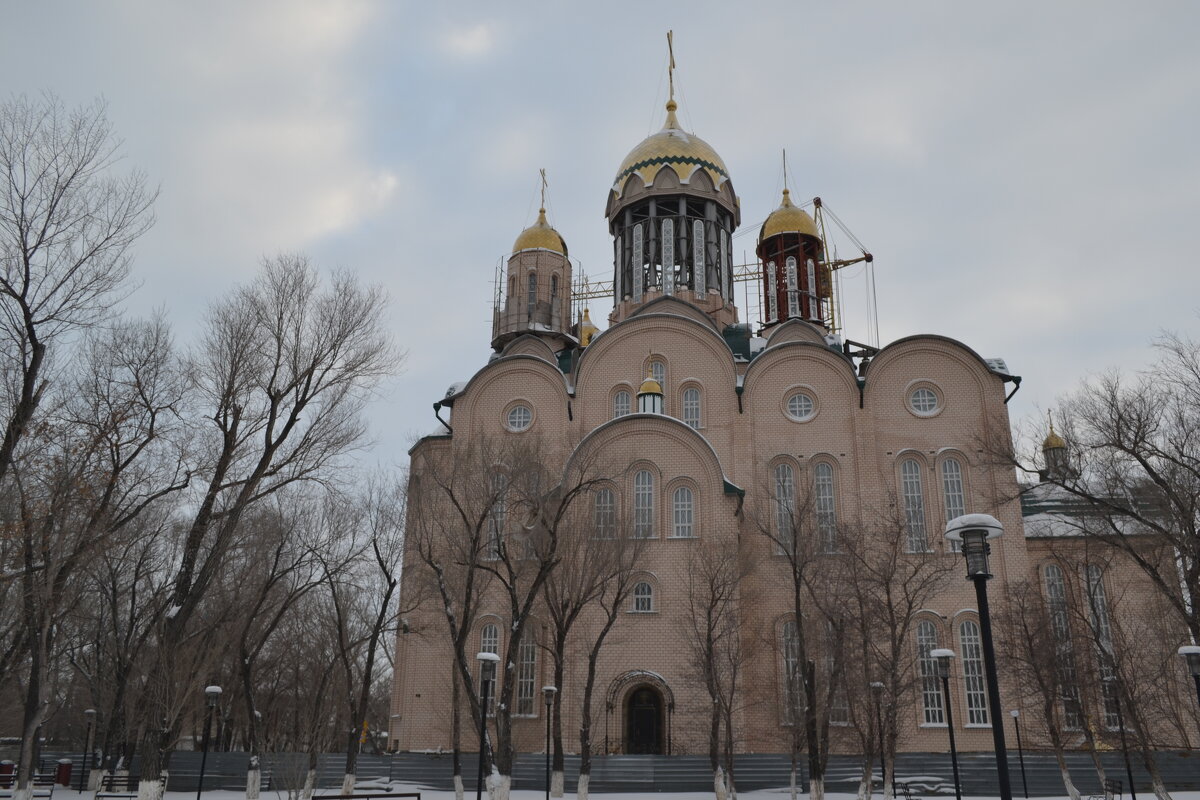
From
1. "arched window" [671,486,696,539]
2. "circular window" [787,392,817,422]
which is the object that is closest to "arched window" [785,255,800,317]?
"circular window" [787,392,817,422]

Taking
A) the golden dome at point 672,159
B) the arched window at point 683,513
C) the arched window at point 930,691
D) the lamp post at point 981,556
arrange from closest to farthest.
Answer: the lamp post at point 981,556, the arched window at point 930,691, the arched window at point 683,513, the golden dome at point 672,159

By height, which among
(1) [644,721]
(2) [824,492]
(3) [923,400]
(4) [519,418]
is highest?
(3) [923,400]

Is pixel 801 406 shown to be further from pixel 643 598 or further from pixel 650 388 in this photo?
pixel 643 598

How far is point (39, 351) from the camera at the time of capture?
1124 centimetres

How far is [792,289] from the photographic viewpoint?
108ft

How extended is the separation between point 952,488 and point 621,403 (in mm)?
9070

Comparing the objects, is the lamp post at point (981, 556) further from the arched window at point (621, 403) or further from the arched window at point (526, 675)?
the arched window at point (621, 403)

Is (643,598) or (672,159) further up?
(672,159)

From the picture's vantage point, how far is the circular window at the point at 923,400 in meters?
25.6

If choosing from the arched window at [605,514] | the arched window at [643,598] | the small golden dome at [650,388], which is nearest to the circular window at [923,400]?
the small golden dome at [650,388]

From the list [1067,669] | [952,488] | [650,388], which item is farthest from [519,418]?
[1067,669]

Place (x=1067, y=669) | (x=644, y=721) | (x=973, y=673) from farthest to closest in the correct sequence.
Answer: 1. (x=973, y=673)
2. (x=644, y=721)
3. (x=1067, y=669)

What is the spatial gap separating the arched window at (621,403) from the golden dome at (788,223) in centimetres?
1077

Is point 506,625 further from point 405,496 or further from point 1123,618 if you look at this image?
point 1123,618
